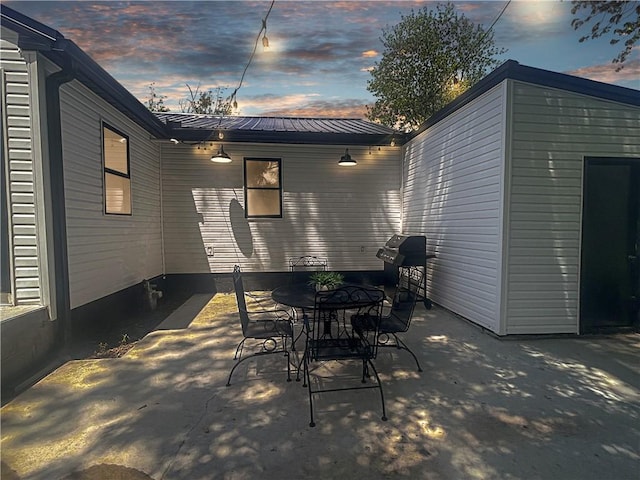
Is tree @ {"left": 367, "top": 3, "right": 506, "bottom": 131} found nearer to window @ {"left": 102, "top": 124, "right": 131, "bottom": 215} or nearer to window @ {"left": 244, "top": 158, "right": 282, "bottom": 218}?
window @ {"left": 244, "top": 158, "right": 282, "bottom": 218}

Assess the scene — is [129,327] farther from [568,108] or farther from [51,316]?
[568,108]

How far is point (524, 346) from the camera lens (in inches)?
153

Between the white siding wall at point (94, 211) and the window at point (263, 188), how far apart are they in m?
2.07

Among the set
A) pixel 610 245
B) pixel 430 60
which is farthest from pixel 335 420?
pixel 430 60

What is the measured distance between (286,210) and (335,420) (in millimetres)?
5334

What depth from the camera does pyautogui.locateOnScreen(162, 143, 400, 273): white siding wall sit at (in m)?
7.03

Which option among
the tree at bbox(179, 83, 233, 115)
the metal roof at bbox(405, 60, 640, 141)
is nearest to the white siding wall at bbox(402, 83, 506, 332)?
the metal roof at bbox(405, 60, 640, 141)

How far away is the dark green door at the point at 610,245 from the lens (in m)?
4.21

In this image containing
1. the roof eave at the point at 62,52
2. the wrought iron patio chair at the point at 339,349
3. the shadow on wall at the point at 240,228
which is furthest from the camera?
the shadow on wall at the point at 240,228

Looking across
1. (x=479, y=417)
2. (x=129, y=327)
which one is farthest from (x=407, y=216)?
(x=129, y=327)

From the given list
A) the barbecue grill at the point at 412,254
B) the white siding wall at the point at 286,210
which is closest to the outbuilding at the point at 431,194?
the white siding wall at the point at 286,210

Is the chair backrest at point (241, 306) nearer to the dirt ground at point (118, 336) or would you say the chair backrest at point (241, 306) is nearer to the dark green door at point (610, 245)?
the dirt ground at point (118, 336)

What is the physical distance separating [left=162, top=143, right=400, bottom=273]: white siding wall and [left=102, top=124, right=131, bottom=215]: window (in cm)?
157

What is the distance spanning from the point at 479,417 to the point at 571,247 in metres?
2.95
